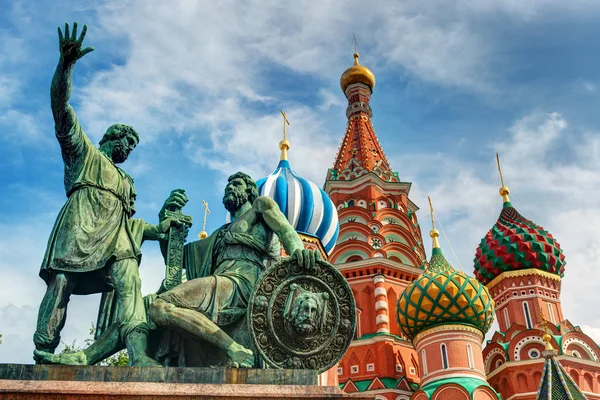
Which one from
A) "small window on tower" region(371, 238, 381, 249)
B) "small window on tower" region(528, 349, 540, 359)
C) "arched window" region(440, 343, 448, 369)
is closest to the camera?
"arched window" region(440, 343, 448, 369)

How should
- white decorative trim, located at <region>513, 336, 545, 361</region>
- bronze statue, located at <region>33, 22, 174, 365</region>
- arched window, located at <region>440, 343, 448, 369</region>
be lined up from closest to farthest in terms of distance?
bronze statue, located at <region>33, 22, 174, 365</region>
arched window, located at <region>440, 343, 448, 369</region>
white decorative trim, located at <region>513, 336, 545, 361</region>

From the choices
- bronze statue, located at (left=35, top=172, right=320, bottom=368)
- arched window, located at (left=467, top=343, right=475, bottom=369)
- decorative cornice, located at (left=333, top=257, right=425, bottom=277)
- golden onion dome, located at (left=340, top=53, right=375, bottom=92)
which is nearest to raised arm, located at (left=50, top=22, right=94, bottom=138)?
bronze statue, located at (left=35, top=172, right=320, bottom=368)

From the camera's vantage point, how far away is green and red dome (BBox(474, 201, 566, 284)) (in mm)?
30906

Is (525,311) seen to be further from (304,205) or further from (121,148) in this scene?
(121,148)

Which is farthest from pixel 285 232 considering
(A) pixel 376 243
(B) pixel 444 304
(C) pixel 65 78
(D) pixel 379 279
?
(A) pixel 376 243

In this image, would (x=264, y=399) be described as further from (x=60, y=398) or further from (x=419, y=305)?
(x=419, y=305)

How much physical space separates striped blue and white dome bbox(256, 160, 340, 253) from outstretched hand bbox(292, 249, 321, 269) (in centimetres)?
2179

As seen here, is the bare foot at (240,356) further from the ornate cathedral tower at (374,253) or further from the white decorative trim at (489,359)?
the white decorative trim at (489,359)

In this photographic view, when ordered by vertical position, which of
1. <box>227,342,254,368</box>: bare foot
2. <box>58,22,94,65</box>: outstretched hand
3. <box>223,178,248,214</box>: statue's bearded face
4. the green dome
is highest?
the green dome

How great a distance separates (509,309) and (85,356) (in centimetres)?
2818

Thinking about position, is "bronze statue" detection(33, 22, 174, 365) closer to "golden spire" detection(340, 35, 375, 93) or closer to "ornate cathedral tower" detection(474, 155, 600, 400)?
"ornate cathedral tower" detection(474, 155, 600, 400)

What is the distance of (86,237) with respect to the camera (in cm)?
518

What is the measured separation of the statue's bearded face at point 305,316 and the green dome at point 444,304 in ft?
68.6

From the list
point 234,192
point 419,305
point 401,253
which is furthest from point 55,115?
point 401,253
